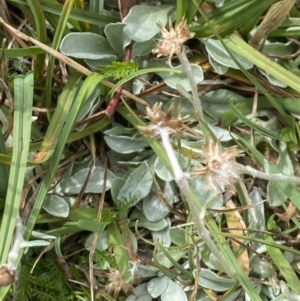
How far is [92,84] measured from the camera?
3.24ft

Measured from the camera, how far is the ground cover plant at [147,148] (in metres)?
1.01

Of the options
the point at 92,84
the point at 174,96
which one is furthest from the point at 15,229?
the point at 174,96

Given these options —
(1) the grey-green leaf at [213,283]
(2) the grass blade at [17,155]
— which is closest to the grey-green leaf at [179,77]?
(2) the grass blade at [17,155]

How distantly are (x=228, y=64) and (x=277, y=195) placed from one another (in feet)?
0.95

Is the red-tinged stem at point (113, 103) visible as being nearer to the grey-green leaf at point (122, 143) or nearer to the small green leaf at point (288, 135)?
the grey-green leaf at point (122, 143)

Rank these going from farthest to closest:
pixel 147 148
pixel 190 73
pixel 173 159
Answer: pixel 147 148, pixel 190 73, pixel 173 159

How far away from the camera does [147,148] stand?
1125mm

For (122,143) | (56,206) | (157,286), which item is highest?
(122,143)

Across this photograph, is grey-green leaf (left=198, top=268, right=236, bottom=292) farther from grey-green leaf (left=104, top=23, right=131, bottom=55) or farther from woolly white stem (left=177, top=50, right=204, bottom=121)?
grey-green leaf (left=104, top=23, right=131, bottom=55)

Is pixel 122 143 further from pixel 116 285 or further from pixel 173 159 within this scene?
pixel 173 159

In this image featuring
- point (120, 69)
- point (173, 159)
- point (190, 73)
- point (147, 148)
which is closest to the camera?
point (173, 159)

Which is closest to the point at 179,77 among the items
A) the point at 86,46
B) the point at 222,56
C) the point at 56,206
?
the point at 222,56

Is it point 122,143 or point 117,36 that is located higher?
point 117,36

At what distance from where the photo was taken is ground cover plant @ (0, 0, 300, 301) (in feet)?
3.33
